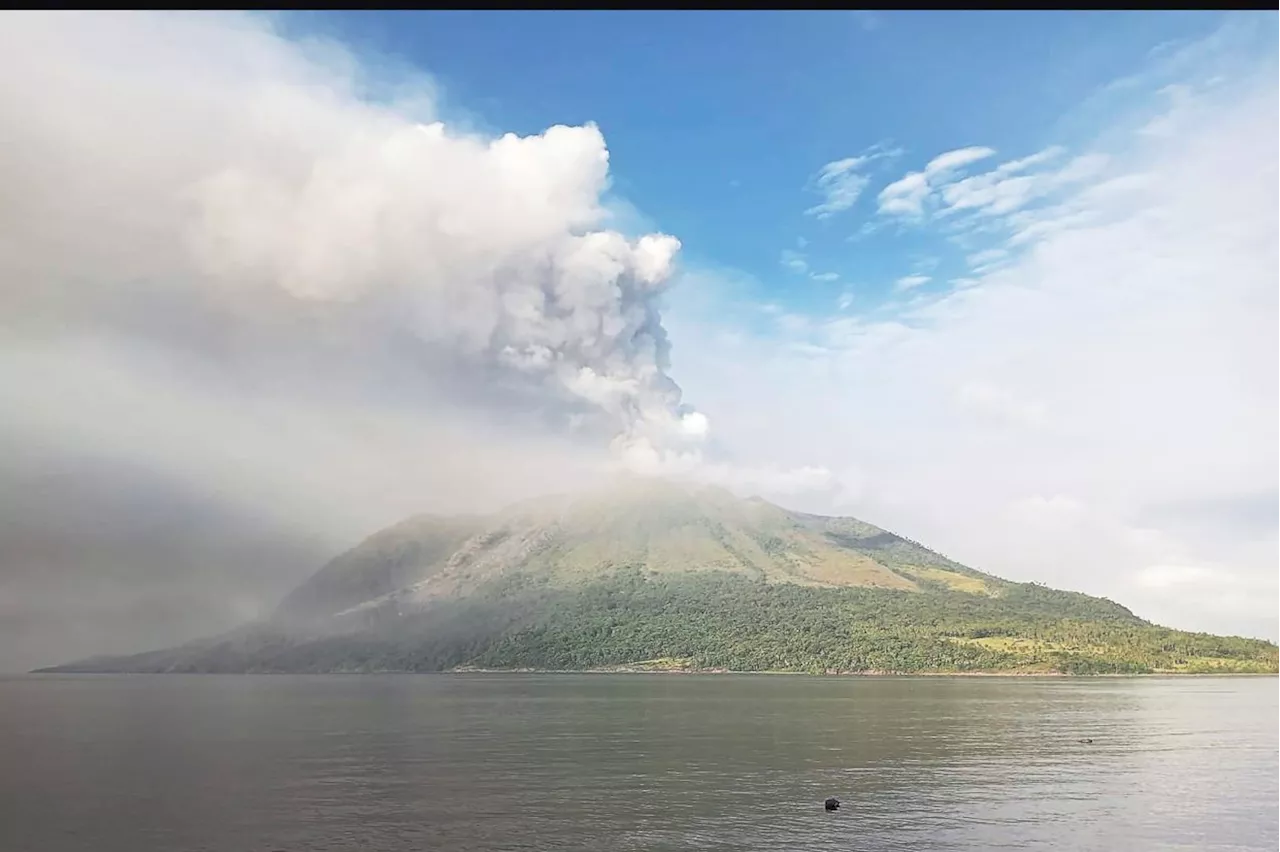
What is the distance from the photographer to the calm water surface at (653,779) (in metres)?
46.7

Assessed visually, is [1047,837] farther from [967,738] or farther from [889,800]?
[967,738]

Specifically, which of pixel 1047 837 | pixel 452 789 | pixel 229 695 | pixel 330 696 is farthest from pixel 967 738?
pixel 229 695

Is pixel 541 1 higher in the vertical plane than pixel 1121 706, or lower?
higher

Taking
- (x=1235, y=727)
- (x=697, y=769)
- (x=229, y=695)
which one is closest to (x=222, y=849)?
(x=697, y=769)

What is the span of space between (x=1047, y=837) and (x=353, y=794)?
39335 mm

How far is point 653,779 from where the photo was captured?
63.4 m

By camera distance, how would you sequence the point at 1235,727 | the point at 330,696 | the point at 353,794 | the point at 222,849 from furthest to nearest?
the point at 330,696 → the point at 1235,727 → the point at 353,794 → the point at 222,849

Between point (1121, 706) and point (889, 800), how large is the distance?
9307 cm

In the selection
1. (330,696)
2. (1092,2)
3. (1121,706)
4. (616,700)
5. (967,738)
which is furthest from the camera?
(330,696)

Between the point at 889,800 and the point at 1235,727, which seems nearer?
the point at 889,800

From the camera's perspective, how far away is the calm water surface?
46.7 metres

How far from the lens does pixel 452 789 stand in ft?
198

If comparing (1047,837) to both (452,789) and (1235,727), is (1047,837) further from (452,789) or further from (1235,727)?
(1235,727)

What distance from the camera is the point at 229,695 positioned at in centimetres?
19062
